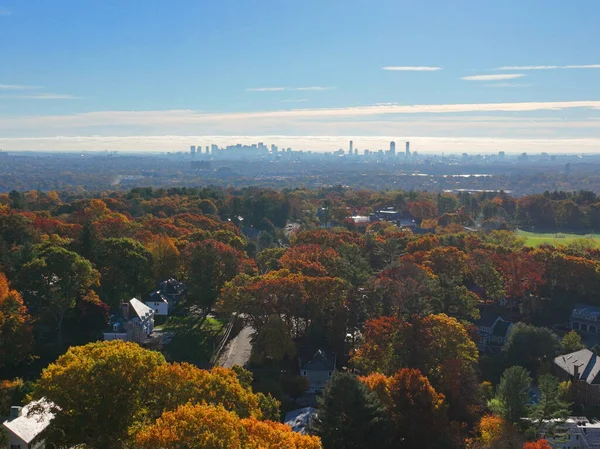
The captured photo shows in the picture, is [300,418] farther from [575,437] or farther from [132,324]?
[132,324]

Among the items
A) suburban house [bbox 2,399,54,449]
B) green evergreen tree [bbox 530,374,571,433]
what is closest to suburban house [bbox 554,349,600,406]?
green evergreen tree [bbox 530,374,571,433]

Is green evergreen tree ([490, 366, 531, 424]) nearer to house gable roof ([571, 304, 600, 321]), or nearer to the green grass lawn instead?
the green grass lawn

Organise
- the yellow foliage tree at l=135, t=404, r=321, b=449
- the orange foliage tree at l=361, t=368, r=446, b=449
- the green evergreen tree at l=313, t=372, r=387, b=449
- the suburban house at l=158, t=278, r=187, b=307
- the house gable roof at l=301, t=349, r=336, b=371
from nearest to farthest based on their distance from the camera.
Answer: the yellow foliage tree at l=135, t=404, r=321, b=449, the green evergreen tree at l=313, t=372, r=387, b=449, the orange foliage tree at l=361, t=368, r=446, b=449, the house gable roof at l=301, t=349, r=336, b=371, the suburban house at l=158, t=278, r=187, b=307

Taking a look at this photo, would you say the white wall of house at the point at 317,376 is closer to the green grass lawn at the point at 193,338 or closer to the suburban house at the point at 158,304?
the green grass lawn at the point at 193,338

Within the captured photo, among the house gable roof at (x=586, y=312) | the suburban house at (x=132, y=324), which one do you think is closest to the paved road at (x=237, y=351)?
the suburban house at (x=132, y=324)

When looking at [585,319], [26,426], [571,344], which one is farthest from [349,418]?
[585,319]

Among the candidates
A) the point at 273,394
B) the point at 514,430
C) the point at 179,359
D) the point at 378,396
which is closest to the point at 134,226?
the point at 179,359
